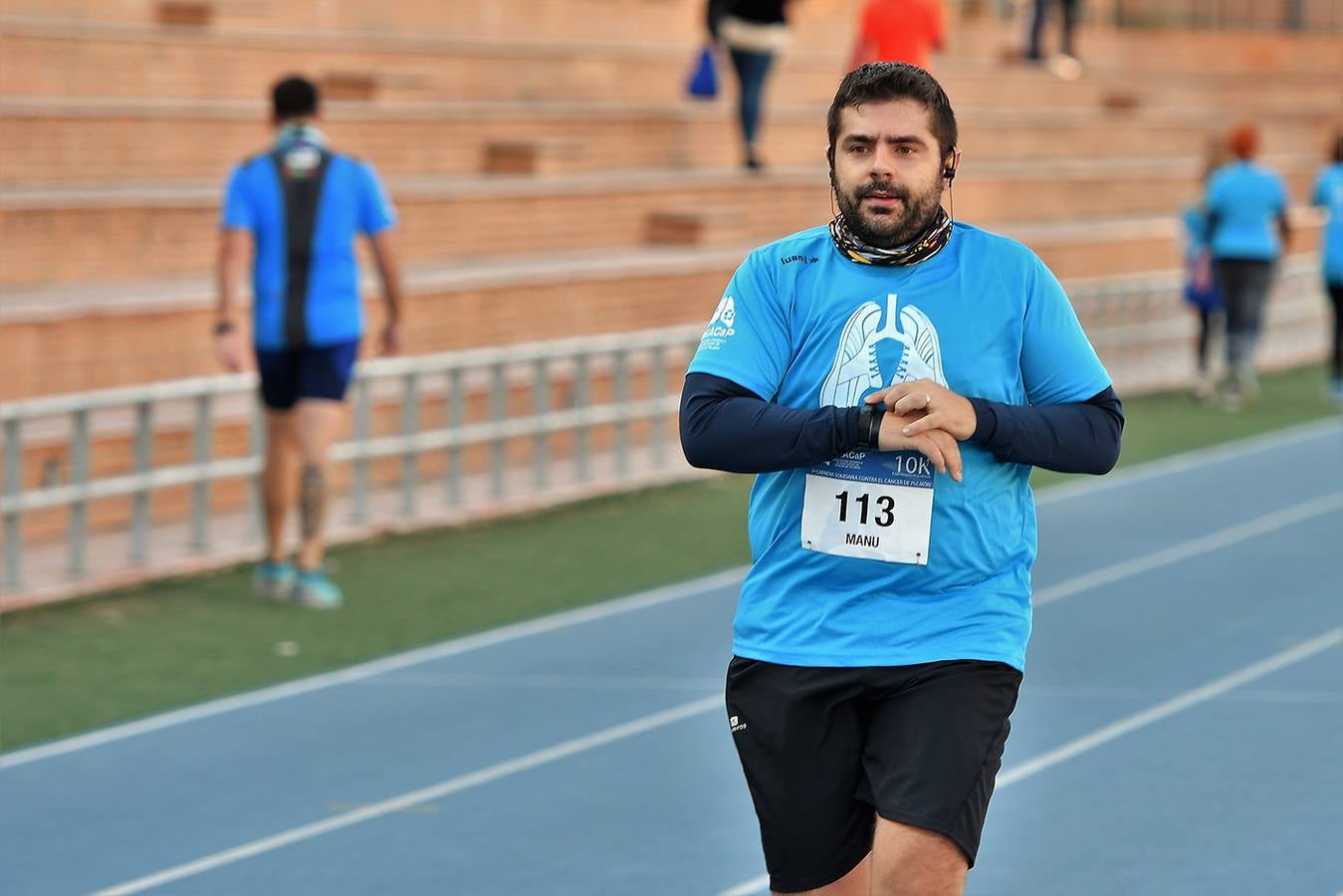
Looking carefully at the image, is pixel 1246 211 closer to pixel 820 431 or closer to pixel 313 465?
pixel 313 465

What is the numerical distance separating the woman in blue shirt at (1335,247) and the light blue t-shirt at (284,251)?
10.2 metres

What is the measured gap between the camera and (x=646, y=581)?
11461 millimetres

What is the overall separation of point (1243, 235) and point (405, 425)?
8.20m

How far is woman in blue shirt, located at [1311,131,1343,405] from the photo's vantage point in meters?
18.4

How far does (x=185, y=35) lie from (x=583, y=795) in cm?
1119

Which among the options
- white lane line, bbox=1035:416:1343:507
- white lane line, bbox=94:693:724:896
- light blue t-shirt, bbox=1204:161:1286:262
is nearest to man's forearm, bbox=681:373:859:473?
white lane line, bbox=94:693:724:896

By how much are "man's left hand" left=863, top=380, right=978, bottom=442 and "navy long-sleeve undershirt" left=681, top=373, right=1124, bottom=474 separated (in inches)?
1.5

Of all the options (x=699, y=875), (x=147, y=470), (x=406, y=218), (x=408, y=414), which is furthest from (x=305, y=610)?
(x=406, y=218)

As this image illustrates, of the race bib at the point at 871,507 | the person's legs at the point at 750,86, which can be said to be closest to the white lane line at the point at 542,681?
the race bib at the point at 871,507

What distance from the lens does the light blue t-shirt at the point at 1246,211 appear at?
18391mm

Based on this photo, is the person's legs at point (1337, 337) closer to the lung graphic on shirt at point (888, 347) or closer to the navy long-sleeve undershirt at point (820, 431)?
the navy long-sleeve undershirt at point (820, 431)

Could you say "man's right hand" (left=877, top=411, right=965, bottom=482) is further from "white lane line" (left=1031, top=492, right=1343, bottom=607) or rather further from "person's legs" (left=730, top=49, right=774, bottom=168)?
"person's legs" (left=730, top=49, right=774, bottom=168)

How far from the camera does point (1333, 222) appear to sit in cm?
1834

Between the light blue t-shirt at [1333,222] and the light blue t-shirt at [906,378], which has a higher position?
the light blue t-shirt at [906,378]
